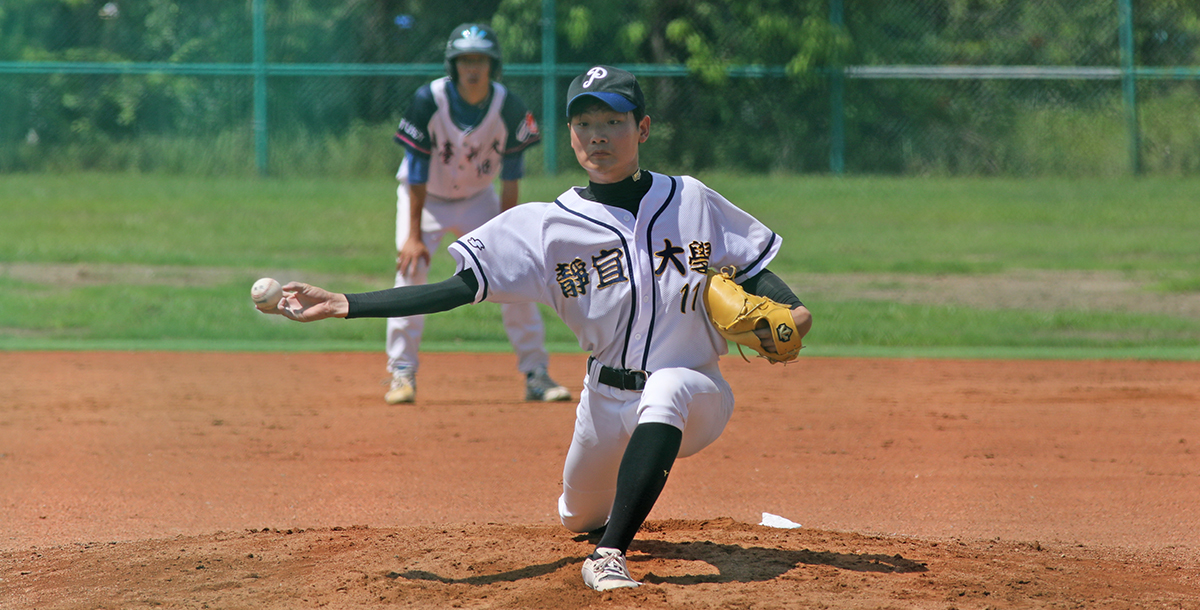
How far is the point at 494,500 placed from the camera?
181 inches

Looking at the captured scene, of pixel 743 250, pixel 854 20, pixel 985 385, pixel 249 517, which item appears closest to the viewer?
pixel 743 250

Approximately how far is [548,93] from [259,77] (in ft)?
12.8

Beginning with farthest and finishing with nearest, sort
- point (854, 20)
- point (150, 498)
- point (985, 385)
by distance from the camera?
1. point (854, 20)
2. point (985, 385)
3. point (150, 498)

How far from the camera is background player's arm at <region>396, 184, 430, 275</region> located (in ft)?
20.5

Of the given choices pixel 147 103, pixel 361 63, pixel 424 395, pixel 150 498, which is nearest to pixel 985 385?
pixel 424 395

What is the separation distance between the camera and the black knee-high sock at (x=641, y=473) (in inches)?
123

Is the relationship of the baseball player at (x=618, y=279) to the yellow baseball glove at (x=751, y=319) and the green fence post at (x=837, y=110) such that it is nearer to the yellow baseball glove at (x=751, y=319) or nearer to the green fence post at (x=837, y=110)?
the yellow baseball glove at (x=751, y=319)

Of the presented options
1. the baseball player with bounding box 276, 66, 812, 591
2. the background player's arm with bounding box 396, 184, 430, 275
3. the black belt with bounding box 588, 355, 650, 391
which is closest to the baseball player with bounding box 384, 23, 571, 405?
the background player's arm with bounding box 396, 184, 430, 275

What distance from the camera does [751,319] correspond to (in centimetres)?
312

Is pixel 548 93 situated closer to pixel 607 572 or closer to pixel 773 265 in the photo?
pixel 773 265

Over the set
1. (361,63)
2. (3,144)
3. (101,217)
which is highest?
(361,63)

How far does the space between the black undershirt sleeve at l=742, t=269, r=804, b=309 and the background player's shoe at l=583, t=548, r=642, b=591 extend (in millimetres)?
801

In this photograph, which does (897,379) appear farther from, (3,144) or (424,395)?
(3,144)

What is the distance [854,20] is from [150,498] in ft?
46.5
